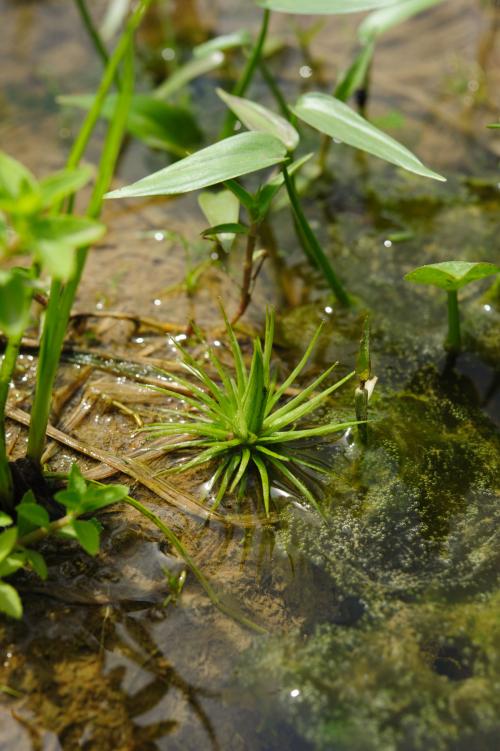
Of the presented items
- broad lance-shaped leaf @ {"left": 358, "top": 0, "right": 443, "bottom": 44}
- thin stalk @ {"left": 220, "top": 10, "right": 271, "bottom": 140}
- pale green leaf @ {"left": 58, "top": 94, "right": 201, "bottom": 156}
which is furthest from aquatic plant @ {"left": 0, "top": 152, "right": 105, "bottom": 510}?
broad lance-shaped leaf @ {"left": 358, "top": 0, "right": 443, "bottom": 44}

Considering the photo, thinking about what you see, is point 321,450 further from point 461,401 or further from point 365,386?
point 461,401

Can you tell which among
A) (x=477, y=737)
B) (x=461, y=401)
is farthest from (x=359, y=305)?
(x=477, y=737)

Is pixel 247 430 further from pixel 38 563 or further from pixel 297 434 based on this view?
pixel 38 563

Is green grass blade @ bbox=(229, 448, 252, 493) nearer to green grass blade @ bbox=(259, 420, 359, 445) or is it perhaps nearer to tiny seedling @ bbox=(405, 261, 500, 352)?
green grass blade @ bbox=(259, 420, 359, 445)

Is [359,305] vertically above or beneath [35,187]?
beneath

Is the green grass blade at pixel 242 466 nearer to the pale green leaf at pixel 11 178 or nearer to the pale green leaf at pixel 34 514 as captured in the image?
the pale green leaf at pixel 34 514

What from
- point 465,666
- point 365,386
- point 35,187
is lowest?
point 465,666
